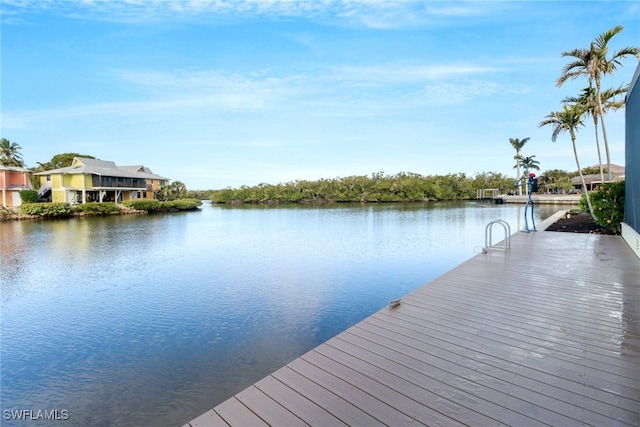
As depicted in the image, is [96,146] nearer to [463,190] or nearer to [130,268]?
[130,268]

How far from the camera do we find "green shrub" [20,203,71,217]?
2761 cm

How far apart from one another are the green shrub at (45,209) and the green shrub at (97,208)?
30.7 inches

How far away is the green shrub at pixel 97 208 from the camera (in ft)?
98.0

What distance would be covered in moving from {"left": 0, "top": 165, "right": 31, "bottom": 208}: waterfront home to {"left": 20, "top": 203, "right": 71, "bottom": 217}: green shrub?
3587 millimetres

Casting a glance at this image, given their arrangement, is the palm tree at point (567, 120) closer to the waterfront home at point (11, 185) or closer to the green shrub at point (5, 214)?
the green shrub at point (5, 214)

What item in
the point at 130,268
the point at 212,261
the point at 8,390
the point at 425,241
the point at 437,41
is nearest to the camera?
the point at 8,390

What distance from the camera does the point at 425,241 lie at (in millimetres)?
13211

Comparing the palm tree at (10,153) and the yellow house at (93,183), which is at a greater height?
the palm tree at (10,153)

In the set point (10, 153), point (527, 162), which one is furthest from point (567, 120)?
point (10, 153)

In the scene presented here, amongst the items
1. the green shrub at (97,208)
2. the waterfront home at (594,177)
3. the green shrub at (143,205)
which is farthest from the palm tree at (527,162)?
the green shrub at (97,208)

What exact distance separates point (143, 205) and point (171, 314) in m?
31.9

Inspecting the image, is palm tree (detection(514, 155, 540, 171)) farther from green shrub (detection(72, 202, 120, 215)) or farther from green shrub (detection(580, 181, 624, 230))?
green shrub (detection(72, 202, 120, 215))

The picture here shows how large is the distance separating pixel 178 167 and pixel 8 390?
51.9 meters

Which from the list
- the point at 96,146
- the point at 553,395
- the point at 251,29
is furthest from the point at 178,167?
the point at 553,395
